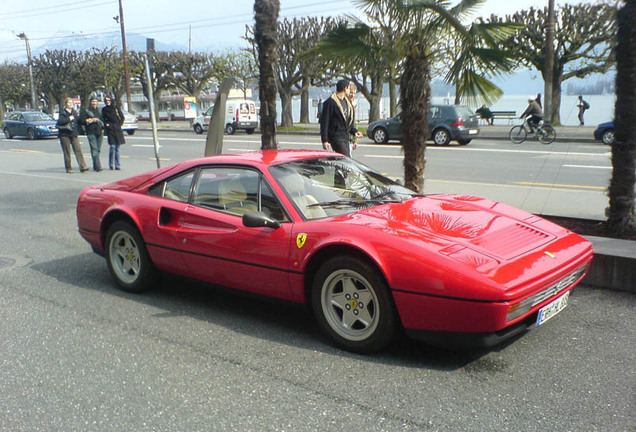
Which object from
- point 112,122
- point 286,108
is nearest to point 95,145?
point 112,122

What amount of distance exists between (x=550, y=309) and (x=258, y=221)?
1.91 meters

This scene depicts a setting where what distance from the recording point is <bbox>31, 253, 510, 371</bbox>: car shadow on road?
3.71 m

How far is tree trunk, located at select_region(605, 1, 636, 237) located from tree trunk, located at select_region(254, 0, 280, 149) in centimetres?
523

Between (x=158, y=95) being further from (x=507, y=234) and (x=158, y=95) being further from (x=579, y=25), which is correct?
(x=507, y=234)

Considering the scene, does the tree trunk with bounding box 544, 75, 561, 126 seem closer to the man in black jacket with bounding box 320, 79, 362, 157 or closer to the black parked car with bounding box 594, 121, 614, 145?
the black parked car with bounding box 594, 121, 614, 145

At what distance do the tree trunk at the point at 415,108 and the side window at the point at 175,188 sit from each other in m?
3.74

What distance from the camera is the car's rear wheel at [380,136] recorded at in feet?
75.3

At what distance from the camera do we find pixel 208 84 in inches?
2734

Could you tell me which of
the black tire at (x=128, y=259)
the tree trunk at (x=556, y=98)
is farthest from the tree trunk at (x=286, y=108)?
the black tire at (x=128, y=259)

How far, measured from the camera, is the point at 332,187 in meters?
4.47

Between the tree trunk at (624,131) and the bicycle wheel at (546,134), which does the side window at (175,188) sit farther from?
the bicycle wheel at (546,134)

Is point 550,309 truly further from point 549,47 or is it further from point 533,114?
point 549,47

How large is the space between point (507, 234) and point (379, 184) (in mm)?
1270

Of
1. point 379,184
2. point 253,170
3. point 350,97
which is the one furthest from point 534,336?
point 350,97
